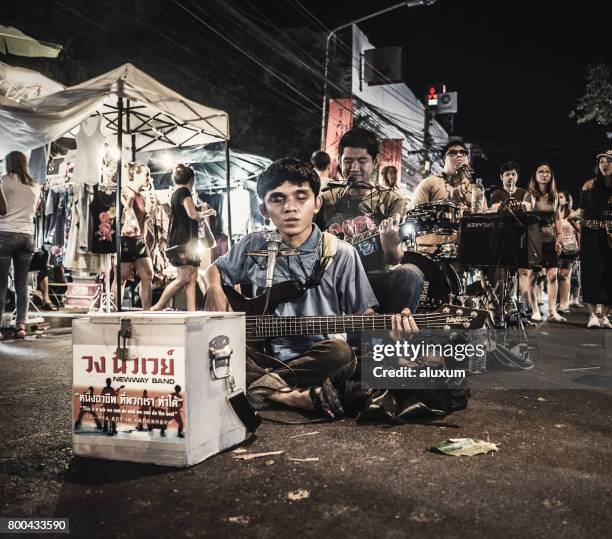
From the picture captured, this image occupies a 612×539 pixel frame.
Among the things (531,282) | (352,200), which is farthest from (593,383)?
(531,282)

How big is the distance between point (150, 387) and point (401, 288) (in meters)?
2.34

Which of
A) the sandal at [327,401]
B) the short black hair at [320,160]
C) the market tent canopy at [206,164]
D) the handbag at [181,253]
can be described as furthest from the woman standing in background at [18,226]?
the sandal at [327,401]

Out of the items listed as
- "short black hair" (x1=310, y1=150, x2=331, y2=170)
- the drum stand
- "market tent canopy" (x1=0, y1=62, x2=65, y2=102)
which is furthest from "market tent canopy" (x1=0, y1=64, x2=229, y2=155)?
the drum stand

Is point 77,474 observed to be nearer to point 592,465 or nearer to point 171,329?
point 171,329

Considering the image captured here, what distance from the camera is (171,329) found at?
2133 mm

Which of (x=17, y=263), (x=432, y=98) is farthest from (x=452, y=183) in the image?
(x=432, y=98)

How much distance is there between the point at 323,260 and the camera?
3291mm

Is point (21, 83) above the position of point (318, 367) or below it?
above

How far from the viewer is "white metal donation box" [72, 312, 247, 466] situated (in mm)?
2115

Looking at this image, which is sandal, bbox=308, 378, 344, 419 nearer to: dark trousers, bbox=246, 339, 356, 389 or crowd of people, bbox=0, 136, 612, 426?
crowd of people, bbox=0, 136, 612, 426

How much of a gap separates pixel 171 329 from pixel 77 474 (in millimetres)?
704

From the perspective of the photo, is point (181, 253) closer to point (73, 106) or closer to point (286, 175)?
point (73, 106)

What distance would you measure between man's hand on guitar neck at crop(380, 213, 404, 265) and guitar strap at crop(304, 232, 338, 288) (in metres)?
0.55

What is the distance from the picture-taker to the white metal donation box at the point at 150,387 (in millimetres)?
2115
